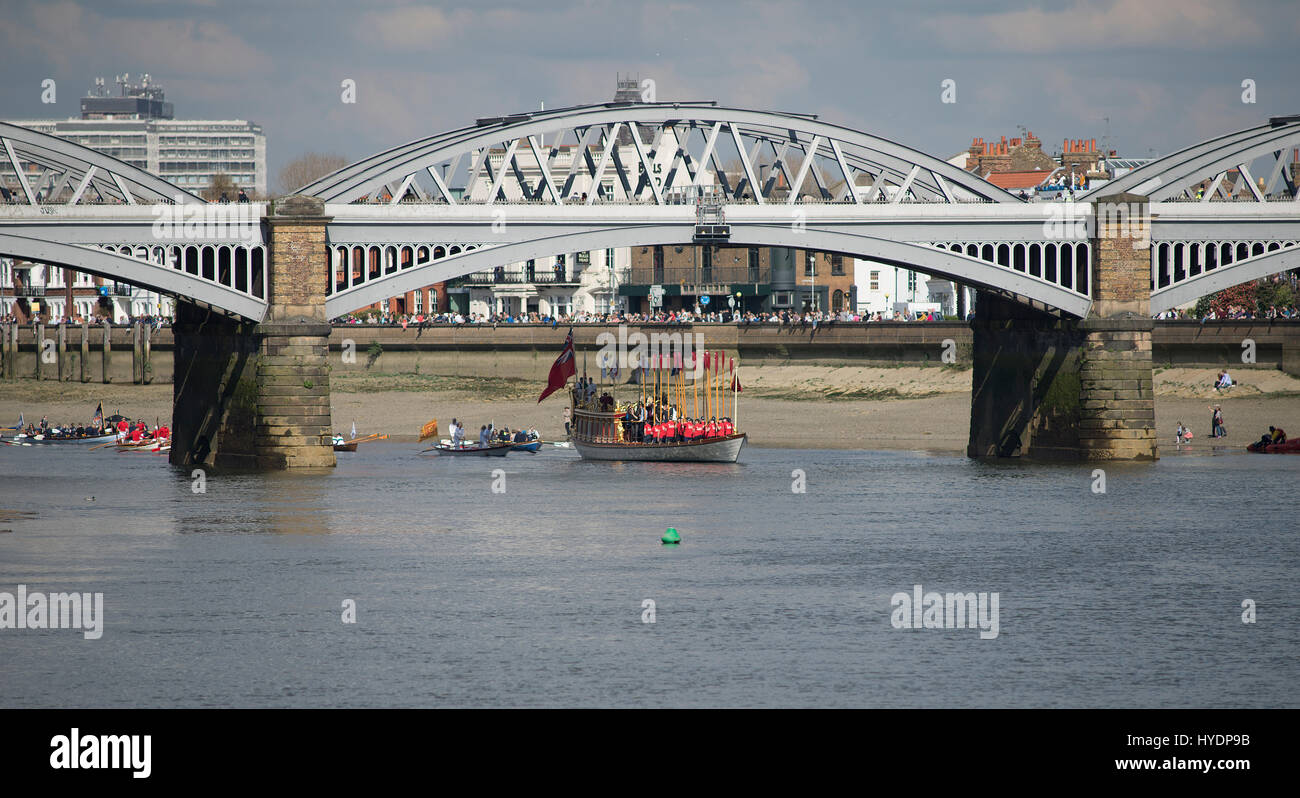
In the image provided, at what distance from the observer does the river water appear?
32031 mm

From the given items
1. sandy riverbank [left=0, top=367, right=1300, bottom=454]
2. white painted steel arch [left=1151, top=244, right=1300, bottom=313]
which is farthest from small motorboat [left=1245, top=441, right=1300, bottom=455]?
white painted steel arch [left=1151, top=244, right=1300, bottom=313]

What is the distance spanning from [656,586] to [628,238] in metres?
23.0

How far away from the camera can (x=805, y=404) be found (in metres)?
90.1

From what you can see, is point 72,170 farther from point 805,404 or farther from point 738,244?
point 805,404

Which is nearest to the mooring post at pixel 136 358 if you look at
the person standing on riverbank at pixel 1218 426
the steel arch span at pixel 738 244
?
the steel arch span at pixel 738 244

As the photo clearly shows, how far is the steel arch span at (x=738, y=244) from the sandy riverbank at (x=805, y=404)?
14.2 m

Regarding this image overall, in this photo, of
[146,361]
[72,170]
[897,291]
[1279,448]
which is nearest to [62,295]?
[146,361]

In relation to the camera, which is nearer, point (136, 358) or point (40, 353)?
point (136, 358)

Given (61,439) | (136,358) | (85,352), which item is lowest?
(61,439)

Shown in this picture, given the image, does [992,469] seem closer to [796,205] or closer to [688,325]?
[796,205]

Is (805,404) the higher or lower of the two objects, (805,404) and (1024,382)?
the lower

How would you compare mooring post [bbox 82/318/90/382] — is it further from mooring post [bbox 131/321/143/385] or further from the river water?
the river water
